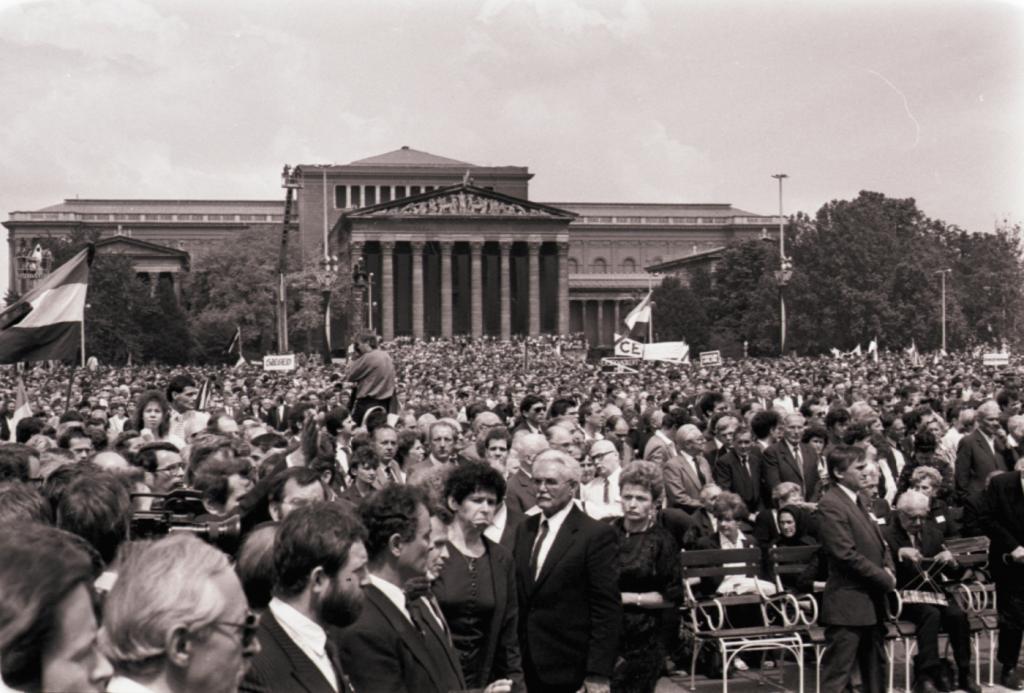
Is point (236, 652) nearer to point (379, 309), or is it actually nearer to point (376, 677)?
point (376, 677)

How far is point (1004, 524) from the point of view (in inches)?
403

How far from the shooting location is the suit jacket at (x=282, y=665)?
4.23 m

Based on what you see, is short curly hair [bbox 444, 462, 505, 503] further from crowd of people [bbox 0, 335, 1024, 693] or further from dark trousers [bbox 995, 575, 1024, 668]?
dark trousers [bbox 995, 575, 1024, 668]

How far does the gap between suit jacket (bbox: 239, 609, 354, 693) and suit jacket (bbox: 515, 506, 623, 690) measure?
2826 mm

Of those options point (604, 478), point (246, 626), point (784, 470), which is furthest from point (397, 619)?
point (784, 470)

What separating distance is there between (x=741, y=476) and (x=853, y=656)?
11.6 ft

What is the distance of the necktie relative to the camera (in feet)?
23.4

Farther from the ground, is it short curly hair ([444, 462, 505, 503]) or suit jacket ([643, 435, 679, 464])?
short curly hair ([444, 462, 505, 503])

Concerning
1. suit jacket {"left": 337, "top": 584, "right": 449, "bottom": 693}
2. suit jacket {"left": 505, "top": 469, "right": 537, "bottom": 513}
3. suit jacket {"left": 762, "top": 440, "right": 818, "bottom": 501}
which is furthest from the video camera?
suit jacket {"left": 762, "top": 440, "right": 818, "bottom": 501}

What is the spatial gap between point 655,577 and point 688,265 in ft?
434

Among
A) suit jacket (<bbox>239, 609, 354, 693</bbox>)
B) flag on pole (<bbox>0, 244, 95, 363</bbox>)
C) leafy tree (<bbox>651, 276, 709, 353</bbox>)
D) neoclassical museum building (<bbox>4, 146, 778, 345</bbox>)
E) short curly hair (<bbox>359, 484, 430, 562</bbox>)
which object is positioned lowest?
suit jacket (<bbox>239, 609, 354, 693</bbox>)

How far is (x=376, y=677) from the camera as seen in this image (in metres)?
4.99

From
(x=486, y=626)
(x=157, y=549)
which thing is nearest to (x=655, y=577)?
(x=486, y=626)

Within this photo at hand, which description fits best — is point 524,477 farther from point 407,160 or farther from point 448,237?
point 407,160
